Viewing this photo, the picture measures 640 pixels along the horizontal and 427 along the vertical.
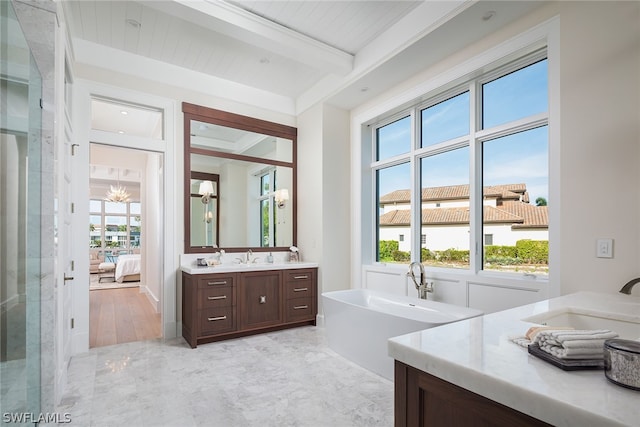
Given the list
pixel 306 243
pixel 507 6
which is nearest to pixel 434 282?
pixel 306 243

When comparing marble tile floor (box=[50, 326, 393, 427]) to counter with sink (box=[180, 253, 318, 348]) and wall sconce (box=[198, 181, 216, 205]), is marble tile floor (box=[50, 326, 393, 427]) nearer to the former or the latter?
counter with sink (box=[180, 253, 318, 348])

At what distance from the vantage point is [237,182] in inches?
180

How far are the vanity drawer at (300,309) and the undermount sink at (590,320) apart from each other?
3.09 m

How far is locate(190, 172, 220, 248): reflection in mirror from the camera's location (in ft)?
13.6

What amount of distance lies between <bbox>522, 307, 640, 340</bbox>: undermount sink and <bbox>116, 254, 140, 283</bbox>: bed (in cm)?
838

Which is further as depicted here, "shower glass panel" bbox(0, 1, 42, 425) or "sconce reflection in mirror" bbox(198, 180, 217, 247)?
"sconce reflection in mirror" bbox(198, 180, 217, 247)

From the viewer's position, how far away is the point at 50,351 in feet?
6.35

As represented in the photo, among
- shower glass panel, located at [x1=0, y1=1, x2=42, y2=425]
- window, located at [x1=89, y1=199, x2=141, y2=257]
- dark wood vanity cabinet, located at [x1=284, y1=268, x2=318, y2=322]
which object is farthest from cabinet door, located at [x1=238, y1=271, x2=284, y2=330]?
window, located at [x1=89, y1=199, x2=141, y2=257]

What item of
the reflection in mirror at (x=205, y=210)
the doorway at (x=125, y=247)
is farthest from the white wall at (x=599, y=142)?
the doorway at (x=125, y=247)

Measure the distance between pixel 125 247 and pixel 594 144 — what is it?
11147mm

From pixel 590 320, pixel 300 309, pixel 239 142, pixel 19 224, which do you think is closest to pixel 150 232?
pixel 239 142

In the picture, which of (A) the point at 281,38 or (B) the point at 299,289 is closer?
(A) the point at 281,38

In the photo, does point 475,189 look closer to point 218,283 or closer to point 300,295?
point 300,295

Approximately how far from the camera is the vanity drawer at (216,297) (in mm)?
3555
